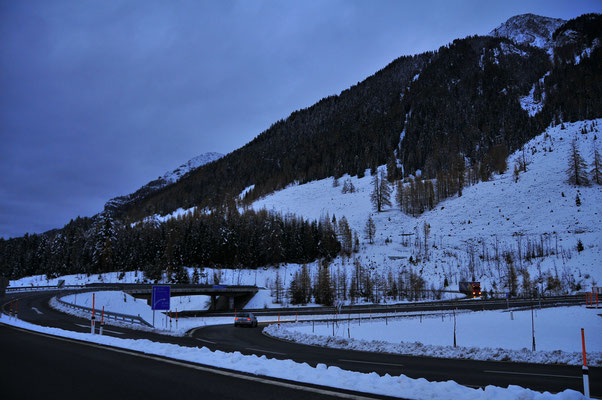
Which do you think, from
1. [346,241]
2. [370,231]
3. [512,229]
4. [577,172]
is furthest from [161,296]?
[577,172]

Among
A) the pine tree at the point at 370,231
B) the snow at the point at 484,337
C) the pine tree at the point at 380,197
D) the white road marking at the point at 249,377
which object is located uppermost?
the pine tree at the point at 380,197

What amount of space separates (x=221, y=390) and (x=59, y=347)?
9759mm

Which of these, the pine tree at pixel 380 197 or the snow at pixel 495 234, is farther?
the pine tree at pixel 380 197

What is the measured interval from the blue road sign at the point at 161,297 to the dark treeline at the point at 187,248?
74243mm

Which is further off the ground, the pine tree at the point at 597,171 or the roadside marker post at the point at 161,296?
the pine tree at the point at 597,171

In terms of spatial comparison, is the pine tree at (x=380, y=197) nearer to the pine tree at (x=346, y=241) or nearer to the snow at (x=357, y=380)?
the pine tree at (x=346, y=241)

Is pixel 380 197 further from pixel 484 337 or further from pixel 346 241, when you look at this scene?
pixel 484 337

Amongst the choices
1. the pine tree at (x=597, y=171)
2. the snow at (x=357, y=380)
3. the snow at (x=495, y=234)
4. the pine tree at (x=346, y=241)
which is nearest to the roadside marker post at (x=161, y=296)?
the snow at (x=357, y=380)

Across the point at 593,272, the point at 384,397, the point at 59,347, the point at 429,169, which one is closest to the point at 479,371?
the point at 384,397

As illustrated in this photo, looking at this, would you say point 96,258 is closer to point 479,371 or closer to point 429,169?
point 479,371

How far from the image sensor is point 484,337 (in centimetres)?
2505

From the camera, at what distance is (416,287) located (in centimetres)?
8081

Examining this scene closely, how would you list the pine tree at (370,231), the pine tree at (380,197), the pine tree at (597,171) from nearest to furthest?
the pine tree at (597,171)
the pine tree at (370,231)
the pine tree at (380,197)

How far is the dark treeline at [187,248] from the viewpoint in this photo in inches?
4235
